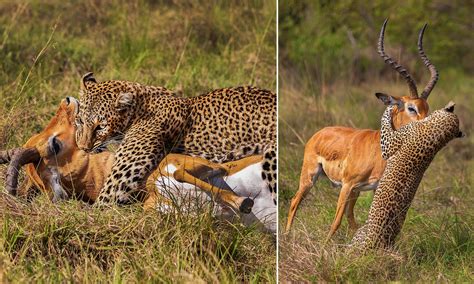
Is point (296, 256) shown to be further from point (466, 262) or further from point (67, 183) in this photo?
point (67, 183)

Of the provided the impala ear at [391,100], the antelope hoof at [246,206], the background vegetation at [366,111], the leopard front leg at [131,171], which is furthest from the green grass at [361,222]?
the leopard front leg at [131,171]

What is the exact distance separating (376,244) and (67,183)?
6.67 feet

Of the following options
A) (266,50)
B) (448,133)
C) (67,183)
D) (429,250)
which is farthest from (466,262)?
(266,50)

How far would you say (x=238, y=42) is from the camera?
13.2 m

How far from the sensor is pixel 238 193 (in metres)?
8.14

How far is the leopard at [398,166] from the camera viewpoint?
7609mm

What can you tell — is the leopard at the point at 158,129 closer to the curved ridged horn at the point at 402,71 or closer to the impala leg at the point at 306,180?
the impala leg at the point at 306,180

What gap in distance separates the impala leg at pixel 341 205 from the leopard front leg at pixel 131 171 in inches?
49.1

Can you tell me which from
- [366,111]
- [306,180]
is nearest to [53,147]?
[306,180]

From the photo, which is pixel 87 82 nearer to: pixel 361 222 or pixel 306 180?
pixel 306 180

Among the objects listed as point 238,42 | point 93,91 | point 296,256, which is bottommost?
point 238,42

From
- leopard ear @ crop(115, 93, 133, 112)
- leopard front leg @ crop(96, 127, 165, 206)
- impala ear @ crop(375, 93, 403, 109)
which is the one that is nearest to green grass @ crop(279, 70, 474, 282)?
impala ear @ crop(375, 93, 403, 109)

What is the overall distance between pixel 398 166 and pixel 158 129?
5.36 feet

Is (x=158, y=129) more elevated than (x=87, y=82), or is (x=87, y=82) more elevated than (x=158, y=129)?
(x=87, y=82)
